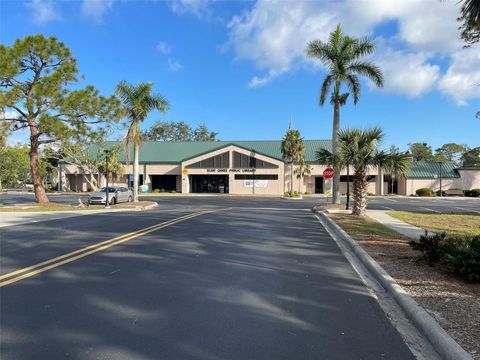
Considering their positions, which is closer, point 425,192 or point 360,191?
point 360,191

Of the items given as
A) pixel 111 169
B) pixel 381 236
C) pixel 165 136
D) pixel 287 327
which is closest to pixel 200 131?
pixel 165 136

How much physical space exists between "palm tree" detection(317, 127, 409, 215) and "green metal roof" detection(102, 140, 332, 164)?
35.1 metres

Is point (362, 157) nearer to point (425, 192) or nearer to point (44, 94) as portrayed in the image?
point (44, 94)

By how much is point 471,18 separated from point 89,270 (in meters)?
9.09

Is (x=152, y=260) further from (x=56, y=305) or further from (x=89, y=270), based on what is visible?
(x=56, y=305)

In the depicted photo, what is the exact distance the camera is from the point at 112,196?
29.0m

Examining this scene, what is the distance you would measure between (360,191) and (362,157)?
5.49 feet

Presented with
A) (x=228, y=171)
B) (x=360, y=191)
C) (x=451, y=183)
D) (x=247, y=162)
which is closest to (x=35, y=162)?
(x=360, y=191)

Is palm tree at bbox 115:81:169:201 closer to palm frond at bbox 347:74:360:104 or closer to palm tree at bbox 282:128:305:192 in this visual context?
palm frond at bbox 347:74:360:104

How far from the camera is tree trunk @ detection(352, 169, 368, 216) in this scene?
18016 millimetres

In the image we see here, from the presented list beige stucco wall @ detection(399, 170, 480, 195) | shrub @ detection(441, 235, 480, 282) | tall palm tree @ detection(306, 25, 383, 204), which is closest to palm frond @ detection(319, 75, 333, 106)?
tall palm tree @ detection(306, 25, 383, 204)

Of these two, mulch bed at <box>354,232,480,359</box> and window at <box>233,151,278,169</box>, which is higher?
window at <box>233,151,278,169</box>

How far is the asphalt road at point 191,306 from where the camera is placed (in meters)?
3.91

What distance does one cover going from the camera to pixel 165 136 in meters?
93.3
